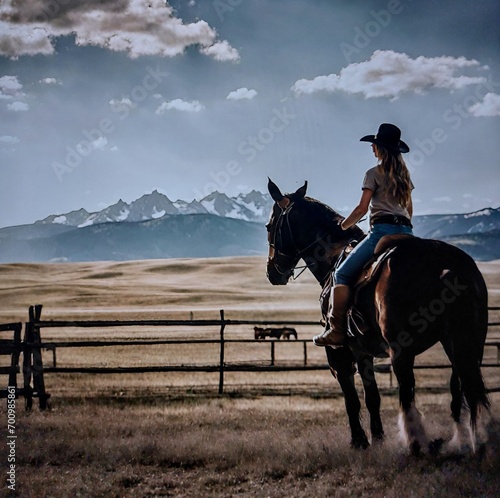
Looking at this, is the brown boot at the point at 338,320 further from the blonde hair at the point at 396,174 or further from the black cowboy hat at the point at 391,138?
the black cowboy hat at the point at 391,138

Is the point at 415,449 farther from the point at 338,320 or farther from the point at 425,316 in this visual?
the point at 338,320

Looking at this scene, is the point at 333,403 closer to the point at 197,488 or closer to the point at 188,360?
the point at 197,488

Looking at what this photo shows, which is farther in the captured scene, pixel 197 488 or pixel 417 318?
pixel 197 488

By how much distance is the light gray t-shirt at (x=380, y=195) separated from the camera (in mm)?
5293

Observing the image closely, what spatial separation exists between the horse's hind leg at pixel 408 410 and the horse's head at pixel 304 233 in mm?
1680

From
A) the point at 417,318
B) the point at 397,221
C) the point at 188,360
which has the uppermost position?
the point at 397,221

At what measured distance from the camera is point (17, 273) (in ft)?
338

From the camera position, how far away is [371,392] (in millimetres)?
5770

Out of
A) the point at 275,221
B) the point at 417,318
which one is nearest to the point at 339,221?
the point at 275,221

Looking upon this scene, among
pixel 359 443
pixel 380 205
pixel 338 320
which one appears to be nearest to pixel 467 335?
pixel 338 320

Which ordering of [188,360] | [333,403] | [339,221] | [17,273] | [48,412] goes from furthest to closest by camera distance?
[17,273] → [188,360] → [333,403] → [48,412] → [339,221]

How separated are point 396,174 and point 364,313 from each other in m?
1.34

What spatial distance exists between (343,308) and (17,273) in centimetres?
10677

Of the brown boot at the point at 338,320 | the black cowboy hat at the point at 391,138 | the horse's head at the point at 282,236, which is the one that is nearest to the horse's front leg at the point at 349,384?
the brown boot at the point at 338,320
